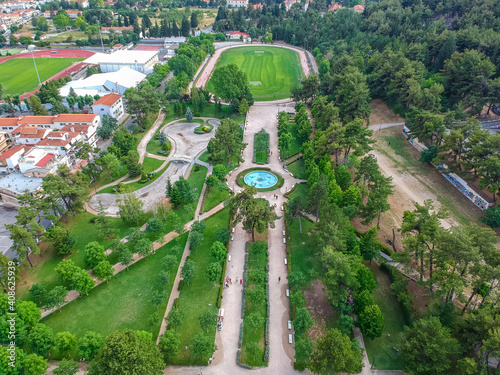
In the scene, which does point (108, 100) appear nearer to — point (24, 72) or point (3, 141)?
point (3, 141)

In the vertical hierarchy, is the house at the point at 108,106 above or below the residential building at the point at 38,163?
above

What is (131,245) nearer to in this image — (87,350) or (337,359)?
(87,350)

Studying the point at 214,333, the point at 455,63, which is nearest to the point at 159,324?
the point at 214,333

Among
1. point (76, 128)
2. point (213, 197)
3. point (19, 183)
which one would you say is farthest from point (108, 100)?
point (213, 197)

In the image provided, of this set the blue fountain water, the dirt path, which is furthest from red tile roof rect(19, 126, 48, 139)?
the dirt path

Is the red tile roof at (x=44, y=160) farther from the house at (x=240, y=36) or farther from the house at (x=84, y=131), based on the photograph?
the house at (x=240, y=36)

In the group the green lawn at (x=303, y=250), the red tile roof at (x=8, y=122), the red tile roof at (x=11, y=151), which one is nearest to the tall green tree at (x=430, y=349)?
the green lawn at (x=303, y=250)
